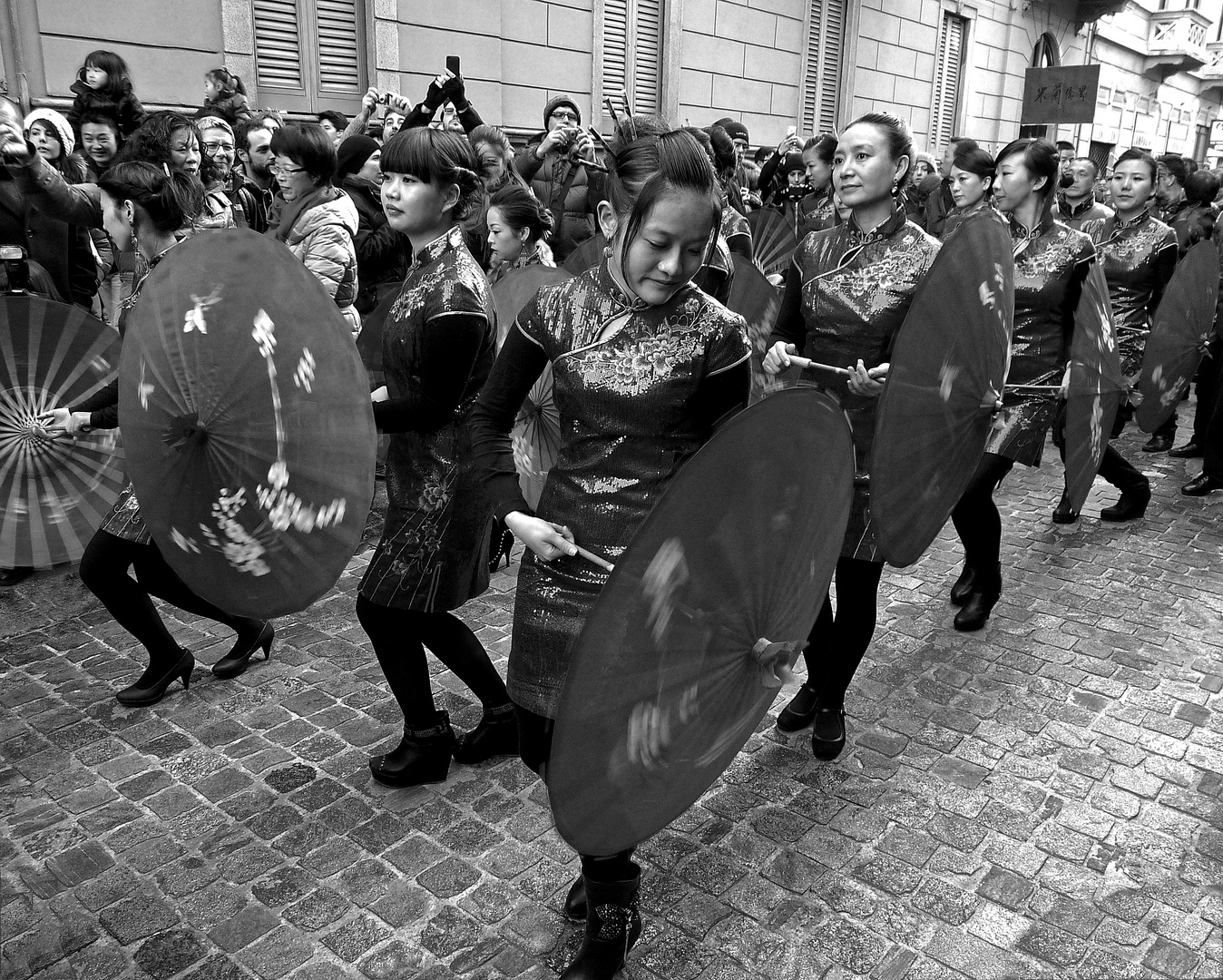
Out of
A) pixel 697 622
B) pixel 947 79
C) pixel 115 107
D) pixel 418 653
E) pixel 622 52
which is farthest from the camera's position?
pixel 947 79

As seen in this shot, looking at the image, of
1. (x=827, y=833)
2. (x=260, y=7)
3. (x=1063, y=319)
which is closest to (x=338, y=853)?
(x=827, y=833)

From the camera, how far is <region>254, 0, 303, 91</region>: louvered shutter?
8742mm

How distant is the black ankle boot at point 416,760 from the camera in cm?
306

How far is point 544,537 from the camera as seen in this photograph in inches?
78.7

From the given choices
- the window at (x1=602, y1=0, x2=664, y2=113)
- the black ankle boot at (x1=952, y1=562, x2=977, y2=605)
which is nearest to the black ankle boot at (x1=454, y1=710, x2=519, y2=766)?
the black ankle boot at (x1=952, y1=562, x2=977, y2=605)

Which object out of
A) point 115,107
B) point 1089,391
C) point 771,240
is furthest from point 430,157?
point 771,240

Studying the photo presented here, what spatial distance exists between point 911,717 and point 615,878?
71.1 inches

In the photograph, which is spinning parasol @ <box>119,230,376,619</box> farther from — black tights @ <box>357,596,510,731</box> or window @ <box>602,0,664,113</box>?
window @ <box>602,0,664,113</box>

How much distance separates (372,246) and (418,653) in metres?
3.34

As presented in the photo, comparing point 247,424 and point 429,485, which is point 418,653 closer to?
point 429,485

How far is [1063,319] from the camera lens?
4438 mm

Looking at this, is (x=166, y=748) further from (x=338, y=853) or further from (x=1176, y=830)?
(x=1176, y=830)

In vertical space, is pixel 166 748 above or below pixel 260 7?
below

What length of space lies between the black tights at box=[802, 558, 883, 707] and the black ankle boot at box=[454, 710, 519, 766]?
1.01m
